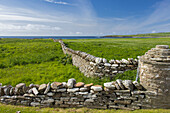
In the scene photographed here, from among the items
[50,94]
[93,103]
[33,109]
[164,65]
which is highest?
[164,65]

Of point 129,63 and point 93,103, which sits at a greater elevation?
point 129,63

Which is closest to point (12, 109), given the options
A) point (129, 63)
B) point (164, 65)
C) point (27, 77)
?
point (27, 77)

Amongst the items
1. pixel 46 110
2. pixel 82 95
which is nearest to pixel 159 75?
pixel 82 95

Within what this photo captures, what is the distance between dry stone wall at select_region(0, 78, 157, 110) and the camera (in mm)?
4734

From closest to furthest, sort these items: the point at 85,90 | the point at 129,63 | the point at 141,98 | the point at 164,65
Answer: the point at 164,65, the point at 141,98, the point at 85,90, the point at 129,63

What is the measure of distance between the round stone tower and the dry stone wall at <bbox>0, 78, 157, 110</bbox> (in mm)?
253

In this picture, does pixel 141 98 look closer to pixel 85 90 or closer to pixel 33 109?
pixel 85 90

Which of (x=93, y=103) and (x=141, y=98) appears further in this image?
(x=93, y=103)

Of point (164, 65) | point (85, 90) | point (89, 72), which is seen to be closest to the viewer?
point (164, 65)

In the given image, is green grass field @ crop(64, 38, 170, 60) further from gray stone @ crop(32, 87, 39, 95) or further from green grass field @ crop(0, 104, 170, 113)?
gray stone @ crop(32, 87, 39, 95)

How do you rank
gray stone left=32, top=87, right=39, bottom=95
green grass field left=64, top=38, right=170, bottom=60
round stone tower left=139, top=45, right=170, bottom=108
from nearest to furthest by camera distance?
round stone tower left=139, top=45, right=170, bottom=108, gray stone left=32, top=87, right=39, bottom=95, green grass field left=64, top=38, right=170, bottom=60

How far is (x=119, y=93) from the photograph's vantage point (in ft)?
15.7

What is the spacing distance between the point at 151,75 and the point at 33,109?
5.55 meters

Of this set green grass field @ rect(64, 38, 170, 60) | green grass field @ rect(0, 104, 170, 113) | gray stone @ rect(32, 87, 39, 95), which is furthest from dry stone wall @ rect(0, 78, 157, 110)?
green grass field @ rect(64, 38, 170, 60)
